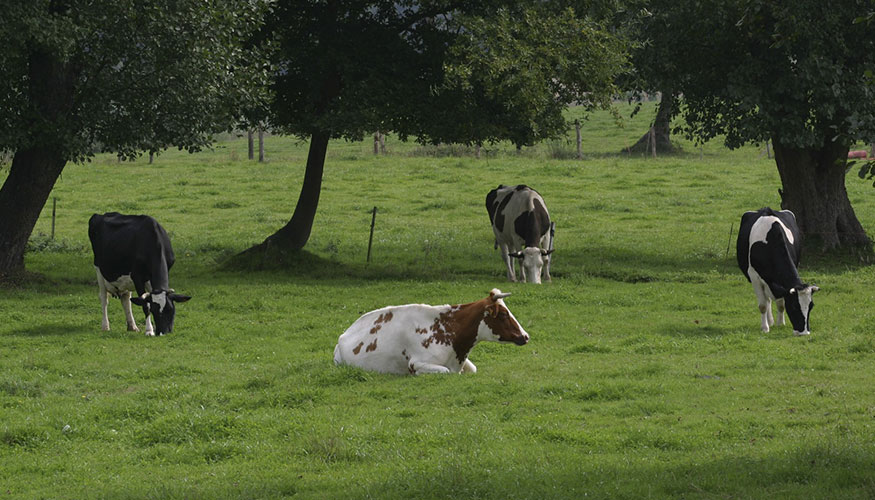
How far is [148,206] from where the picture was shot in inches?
1499

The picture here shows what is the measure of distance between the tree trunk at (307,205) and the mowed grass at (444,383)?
1.09 metres

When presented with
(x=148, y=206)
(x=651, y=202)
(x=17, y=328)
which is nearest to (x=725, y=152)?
(x=651, y=202)

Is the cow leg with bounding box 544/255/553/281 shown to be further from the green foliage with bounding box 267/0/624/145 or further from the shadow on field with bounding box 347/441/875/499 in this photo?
the shadow on field with bounding box 347/441/875/499

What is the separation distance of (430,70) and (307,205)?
518cm

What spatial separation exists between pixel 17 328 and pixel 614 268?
1428 centimetres

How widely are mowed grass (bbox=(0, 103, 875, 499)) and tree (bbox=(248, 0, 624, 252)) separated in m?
3.65

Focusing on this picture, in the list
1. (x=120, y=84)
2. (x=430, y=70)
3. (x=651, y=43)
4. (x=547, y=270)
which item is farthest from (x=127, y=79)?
(x=651, y=43)

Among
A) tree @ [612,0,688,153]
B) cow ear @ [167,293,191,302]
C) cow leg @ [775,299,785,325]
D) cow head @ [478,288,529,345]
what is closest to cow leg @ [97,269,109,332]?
cow ear @ [167,293,191,302]

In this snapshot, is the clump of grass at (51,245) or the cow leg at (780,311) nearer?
the cow leg at (780,311)

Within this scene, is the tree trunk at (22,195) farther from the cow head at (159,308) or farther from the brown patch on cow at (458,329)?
the brown patch on cow at (458,329)

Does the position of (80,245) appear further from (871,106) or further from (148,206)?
(871,106)

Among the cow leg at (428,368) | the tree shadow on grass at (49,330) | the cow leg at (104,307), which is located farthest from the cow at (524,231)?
the cow leg at (428,368)

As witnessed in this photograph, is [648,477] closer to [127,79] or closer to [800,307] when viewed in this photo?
[800,307]

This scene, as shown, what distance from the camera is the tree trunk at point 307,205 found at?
27.8 metres
